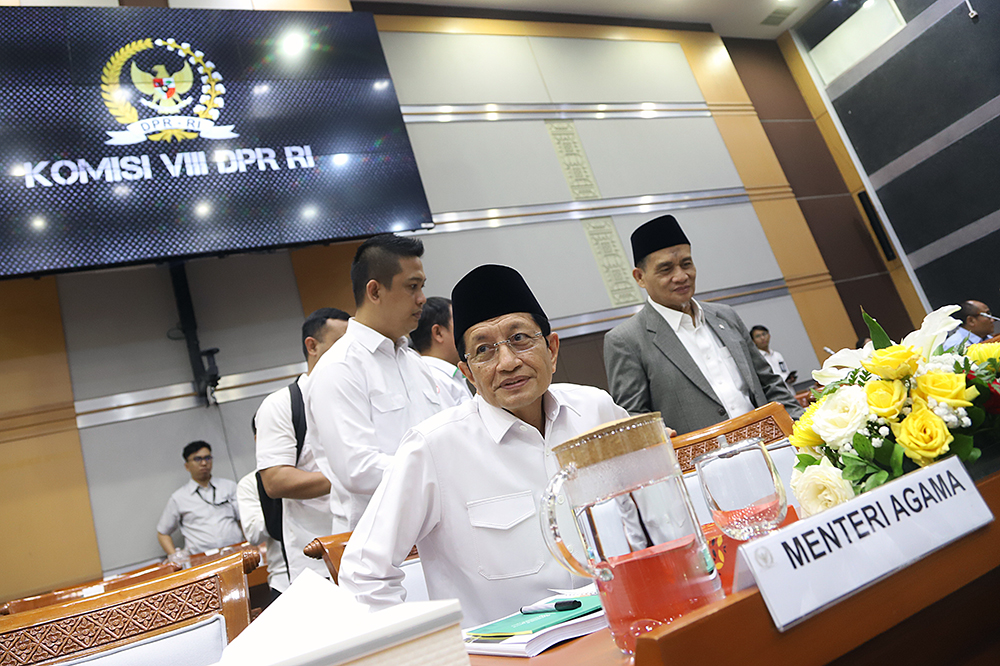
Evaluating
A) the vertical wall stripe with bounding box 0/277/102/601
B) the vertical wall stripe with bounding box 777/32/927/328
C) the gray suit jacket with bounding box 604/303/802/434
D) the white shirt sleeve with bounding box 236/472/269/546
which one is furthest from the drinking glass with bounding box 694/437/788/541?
the vertical wall stripe with bounding box 777/32/927/328

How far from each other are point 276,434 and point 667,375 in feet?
4.75

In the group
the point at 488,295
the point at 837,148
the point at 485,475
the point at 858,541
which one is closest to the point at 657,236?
the point at 488,295

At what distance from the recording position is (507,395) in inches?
50.6

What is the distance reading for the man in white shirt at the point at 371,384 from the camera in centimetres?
199

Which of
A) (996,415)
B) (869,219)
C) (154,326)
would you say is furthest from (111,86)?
(869,219)

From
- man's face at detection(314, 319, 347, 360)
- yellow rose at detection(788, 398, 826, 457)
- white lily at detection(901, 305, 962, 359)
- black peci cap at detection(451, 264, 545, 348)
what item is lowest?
yellow rose at detection(788, 398, 826, 457)

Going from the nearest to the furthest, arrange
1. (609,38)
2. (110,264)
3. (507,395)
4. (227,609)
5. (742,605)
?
(742,605) < (227,609) < (507,395) < (110,264) < (609,38)

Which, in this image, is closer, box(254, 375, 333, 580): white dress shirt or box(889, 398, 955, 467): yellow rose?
box(889, 398, 955, 467): yellow rose

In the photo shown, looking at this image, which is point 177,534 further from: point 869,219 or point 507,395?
point 869,219

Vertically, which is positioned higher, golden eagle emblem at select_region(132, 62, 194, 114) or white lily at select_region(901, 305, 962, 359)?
golden eagle emblem at select_region(132, 62, 194, 114)

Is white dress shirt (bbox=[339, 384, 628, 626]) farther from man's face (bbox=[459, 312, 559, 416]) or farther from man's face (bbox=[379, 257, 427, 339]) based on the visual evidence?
man's face (bbox=[379, 257, 427, 339])

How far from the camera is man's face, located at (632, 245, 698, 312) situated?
8.78 feet

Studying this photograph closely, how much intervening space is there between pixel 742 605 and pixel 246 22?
193 inches

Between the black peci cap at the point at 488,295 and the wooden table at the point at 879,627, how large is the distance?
0.72 metres
